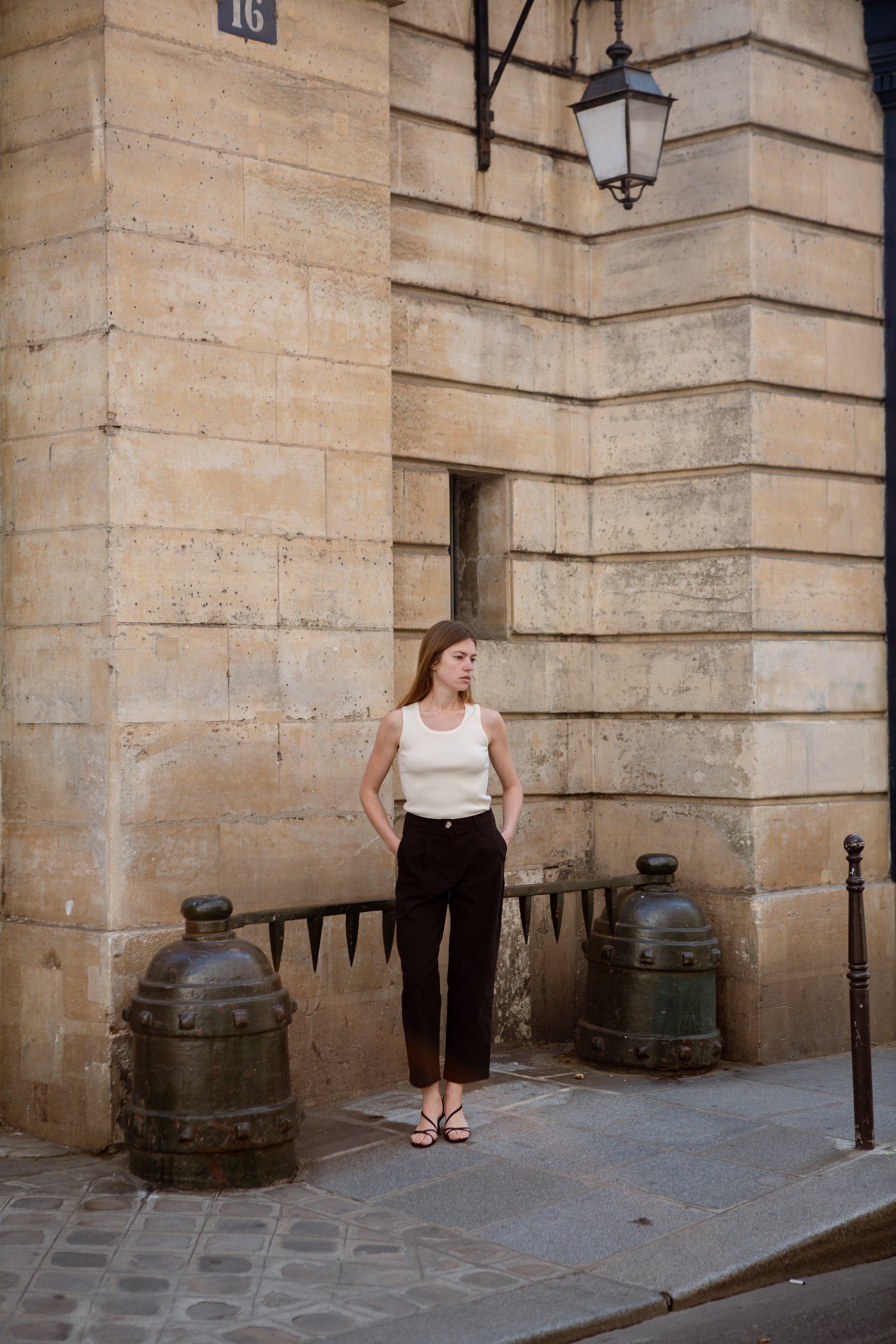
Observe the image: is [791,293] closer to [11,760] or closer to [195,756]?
[195,756]

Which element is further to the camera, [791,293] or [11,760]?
[791,293]

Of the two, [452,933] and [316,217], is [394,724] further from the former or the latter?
[316,217]

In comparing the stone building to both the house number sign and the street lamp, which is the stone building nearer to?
the house number sign

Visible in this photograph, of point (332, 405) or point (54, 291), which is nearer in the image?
point (54, 291)

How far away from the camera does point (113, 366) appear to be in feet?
20.4

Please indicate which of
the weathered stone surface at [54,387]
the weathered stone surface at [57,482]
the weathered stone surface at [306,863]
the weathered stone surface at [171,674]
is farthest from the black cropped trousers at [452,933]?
the weathered stone surface at [54,387]

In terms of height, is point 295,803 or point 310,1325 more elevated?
point 295,803

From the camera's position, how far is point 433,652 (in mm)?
6133

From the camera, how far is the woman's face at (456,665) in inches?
241

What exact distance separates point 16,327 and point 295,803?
236cm

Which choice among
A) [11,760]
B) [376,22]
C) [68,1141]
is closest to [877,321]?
[376,22]

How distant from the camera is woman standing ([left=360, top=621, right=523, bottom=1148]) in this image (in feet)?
20.0

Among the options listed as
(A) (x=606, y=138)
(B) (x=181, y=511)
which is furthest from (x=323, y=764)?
(A) (x=606, y=138)

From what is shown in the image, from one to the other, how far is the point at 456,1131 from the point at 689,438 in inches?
151
